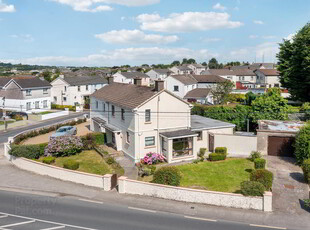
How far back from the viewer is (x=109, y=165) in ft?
97.5

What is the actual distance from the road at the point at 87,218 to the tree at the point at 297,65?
119 ft

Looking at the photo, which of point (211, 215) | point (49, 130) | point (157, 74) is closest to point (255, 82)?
point (157, 74)

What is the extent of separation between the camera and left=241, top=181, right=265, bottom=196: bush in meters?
19.4

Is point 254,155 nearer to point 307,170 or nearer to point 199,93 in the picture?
point 307,170

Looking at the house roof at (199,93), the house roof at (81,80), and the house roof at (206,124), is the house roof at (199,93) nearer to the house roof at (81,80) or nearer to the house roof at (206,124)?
the house roof at (81,80)

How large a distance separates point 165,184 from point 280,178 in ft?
33.4

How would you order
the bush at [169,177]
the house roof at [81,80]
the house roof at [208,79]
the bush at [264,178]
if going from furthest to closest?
1. the house roof at [208,79]
2. the house roof at [81,80]
3. the bush at [169,177]
4. the bush at [264,178]

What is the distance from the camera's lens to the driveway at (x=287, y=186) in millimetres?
19656

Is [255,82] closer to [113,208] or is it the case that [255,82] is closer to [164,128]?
[164,128]

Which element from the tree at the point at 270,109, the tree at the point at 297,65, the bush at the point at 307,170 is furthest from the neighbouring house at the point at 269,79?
the bush at the point at 307,170

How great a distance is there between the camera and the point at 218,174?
26219 millimetres

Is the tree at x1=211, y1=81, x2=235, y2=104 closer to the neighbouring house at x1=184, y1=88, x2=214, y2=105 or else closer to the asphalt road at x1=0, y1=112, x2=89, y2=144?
the neighbouring house at x1=184, y1=88, x2=214, y2=105

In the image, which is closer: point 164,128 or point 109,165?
point 109,165

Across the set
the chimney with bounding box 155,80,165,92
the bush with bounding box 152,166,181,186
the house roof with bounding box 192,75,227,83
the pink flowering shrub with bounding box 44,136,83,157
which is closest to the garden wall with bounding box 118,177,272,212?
the bush with bounding box 152,166,181,186
